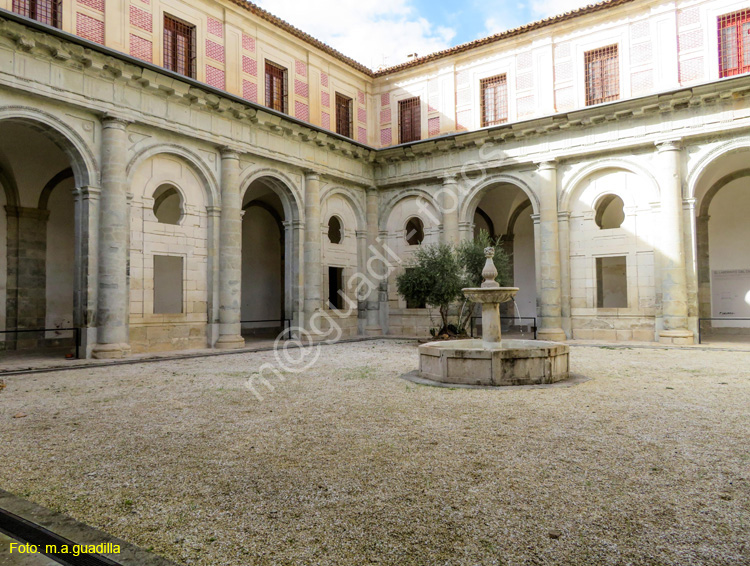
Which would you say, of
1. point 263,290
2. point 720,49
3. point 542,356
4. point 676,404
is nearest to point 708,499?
point 676,404

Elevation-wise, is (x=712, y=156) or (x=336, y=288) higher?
(x=712, y=156)

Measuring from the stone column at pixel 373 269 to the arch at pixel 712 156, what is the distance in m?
10.5

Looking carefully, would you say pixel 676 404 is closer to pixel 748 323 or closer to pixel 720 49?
pixel 720 49

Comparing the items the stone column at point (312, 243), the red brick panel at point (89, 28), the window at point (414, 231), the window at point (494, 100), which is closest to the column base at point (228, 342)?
the stone column at point (312, 243)

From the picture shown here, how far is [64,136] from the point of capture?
1205 cm

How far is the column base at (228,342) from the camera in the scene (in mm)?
14859

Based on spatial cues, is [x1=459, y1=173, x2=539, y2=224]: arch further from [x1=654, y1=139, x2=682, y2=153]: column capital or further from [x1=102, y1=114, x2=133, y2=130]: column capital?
[x1=102, y1=114, x2=133, y2=130]: column capital

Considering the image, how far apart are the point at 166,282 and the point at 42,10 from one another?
9542 mm

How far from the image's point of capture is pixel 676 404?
679 cm

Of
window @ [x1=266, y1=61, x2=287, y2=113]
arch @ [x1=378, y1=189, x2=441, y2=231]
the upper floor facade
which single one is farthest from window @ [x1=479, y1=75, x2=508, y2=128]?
window @ [x1=266, y1=61, x2=287, y2=113]

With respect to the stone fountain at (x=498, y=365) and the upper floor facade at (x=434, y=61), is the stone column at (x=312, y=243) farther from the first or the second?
the stone fountain at (x=498, y=365)

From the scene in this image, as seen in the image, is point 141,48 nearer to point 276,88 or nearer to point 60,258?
point 276,88

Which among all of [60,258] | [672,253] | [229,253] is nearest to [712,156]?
[672,253]

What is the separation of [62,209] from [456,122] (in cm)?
1356
